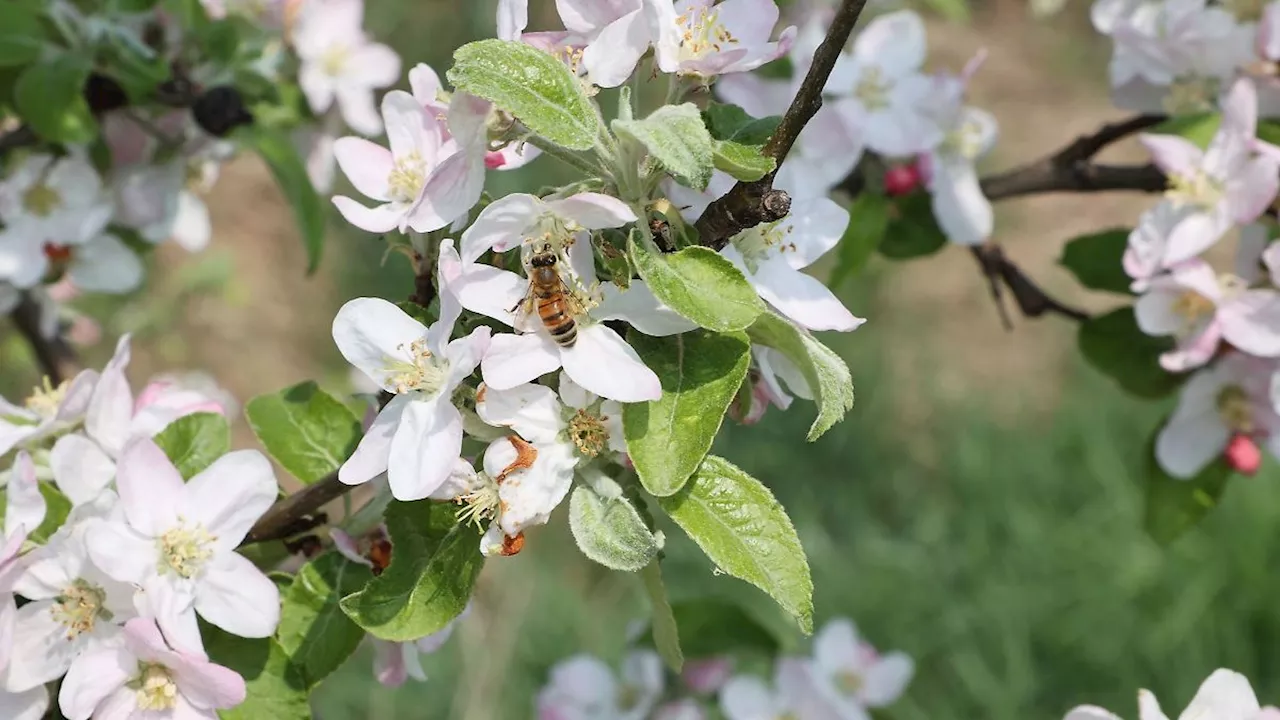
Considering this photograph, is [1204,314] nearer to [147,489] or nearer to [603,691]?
[603,691]

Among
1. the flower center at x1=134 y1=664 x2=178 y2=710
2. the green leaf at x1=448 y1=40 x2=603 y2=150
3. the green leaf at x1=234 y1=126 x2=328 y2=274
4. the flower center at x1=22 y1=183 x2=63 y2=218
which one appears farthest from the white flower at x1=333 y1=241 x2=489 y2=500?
the flower center at x1=22 y1=183 x2=63 y2=218

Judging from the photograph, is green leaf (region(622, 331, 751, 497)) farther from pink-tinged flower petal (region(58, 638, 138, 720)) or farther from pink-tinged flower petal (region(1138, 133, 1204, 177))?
pink-tinged flower petal (region(1138, 133, 1204, 177))

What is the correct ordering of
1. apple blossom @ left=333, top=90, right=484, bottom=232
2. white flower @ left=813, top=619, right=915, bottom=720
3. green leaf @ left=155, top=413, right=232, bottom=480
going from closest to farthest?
apple blossom @ left=333, top=90, right=484, bottom=232
green leaf @ left=155, top=413, right=232, bottom=480
white flower @ left=813, top=619, right=915, bottom=720

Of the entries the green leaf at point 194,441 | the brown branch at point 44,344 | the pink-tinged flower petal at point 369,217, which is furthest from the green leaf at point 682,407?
the brown branch at point 44,344

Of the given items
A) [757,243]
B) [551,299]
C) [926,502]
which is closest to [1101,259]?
[757,243]

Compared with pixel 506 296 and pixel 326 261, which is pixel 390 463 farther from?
pixel 326 261

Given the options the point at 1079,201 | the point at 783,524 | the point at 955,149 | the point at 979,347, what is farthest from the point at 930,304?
the point at 783,524

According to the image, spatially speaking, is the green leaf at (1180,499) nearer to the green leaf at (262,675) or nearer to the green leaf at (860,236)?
the green leaf at (860,236)
